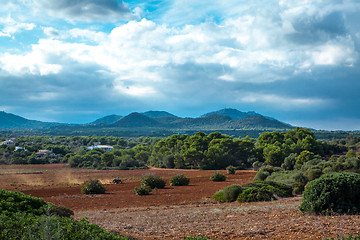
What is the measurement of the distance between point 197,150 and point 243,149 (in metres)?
8.41

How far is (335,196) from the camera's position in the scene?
9.50m

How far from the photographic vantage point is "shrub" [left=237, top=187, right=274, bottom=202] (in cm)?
1617

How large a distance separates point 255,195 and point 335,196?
7107 millimetres

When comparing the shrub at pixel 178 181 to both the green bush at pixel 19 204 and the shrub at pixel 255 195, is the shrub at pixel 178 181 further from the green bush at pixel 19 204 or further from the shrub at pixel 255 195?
the green bush at pixel 19 204

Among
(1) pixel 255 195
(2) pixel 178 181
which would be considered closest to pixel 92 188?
(2) pixel 178 181

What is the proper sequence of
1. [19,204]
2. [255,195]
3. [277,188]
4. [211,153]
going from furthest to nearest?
[211,153], [277,188], [255,195], [19,204]

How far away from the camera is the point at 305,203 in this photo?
9883mm

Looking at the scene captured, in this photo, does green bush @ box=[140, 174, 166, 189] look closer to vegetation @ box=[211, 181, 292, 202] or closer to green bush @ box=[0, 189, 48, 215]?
vegetation @ box=[211, 181, 292, 202]

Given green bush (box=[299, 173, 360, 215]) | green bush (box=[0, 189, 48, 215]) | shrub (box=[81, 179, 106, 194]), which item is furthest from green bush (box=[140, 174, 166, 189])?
green bush (box=[299, 173, 360, 215])

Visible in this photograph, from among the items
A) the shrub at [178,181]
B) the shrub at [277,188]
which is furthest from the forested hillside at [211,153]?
the shrub at [277,188]

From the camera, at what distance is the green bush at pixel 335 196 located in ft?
30.8

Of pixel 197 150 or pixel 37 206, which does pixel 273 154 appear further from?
pixel 37 206

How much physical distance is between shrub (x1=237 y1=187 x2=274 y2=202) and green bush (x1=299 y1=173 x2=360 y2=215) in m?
6.53

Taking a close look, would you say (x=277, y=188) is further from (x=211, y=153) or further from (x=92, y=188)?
(x=211, y=153)
